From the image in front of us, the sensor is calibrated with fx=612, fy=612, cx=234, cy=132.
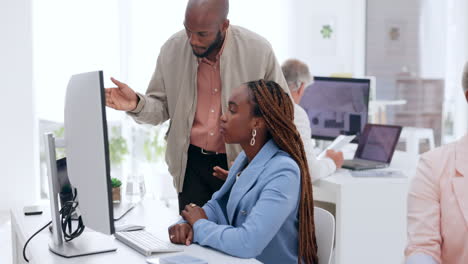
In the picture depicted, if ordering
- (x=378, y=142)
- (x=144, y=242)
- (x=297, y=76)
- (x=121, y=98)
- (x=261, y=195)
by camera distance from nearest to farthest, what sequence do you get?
(x=144, y=242)
(x=261, y=195)
(x=121, y=98)
(x=297, y=76)
(x=378, y=142)

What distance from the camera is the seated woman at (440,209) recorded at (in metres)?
1.50

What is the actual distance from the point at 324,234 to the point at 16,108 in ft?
13.4

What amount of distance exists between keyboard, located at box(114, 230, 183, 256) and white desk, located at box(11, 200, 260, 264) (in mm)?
14

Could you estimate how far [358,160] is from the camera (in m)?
3.39

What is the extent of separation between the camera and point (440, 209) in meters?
1.54

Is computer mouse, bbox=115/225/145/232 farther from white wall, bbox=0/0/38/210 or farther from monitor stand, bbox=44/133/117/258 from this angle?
white wall, bbox=0/0/38/210

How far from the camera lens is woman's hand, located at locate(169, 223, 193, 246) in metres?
1.67

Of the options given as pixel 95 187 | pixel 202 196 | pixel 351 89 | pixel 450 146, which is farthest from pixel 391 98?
pixel 95 187

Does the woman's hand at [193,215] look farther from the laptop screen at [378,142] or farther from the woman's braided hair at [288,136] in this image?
the laptop screen at [378,142]

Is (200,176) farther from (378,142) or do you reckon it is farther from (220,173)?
(378,142)

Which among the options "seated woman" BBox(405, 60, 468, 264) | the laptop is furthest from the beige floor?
"seated woman" BBox(405, 60, 468, 264)

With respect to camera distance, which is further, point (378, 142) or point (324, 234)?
point (378, 142)

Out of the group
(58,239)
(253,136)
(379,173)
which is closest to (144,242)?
(58,239)

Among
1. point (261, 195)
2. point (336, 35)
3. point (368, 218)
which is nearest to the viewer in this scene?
point (261, 195)
